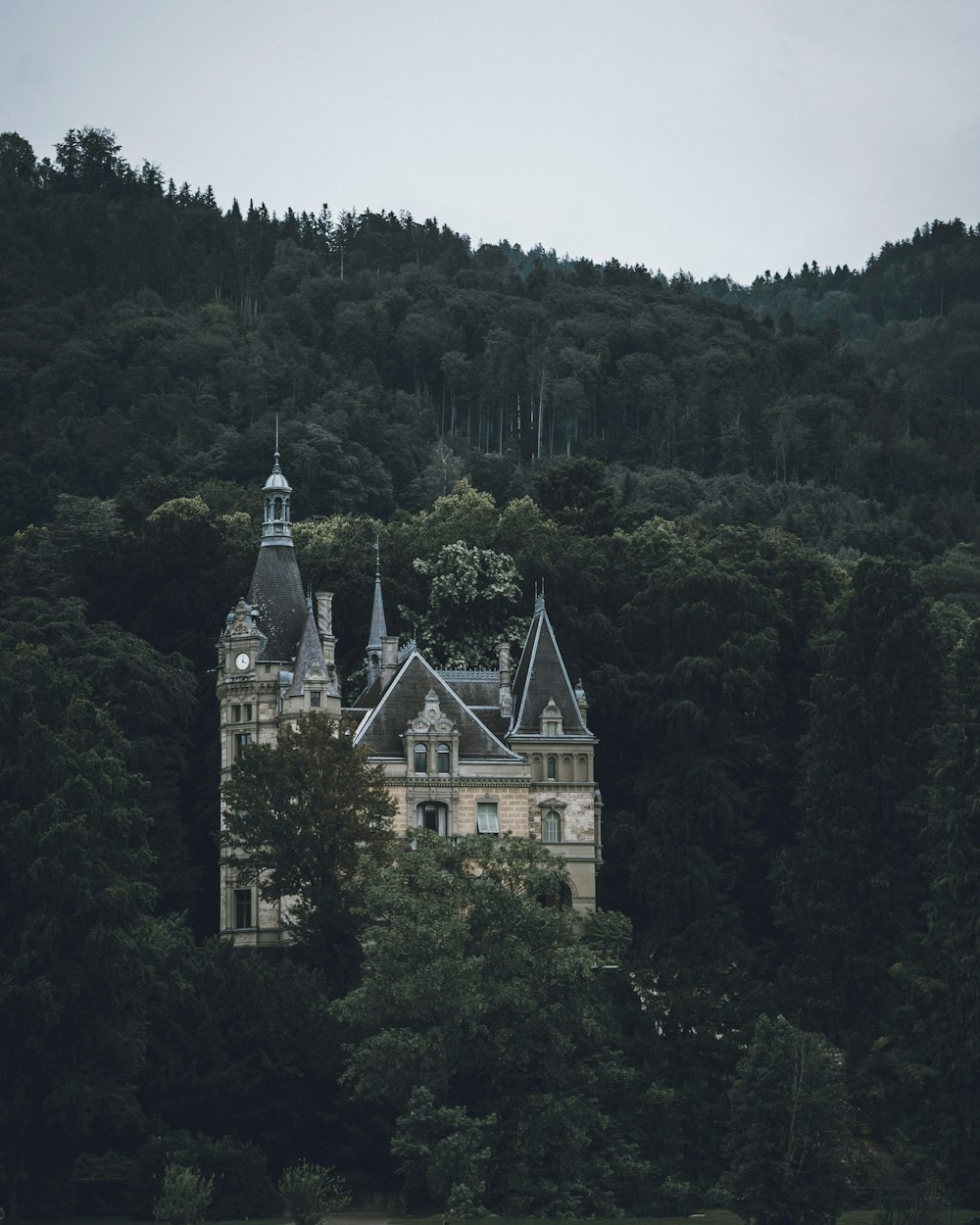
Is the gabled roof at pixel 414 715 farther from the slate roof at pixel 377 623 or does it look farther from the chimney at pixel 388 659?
the slate roof at pixel 377 623

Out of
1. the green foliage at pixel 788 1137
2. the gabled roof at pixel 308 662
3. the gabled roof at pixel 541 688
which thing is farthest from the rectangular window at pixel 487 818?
the green foliage at pixel 788 1137

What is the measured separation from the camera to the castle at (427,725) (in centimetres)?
9525

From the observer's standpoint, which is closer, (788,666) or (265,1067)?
(265,1067)

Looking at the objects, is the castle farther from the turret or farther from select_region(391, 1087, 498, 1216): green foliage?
select_region(391, 1087, 498, 1216): green foliage

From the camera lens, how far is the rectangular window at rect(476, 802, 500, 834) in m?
95.8

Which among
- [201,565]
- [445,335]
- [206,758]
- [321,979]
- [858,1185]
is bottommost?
[858,1185]

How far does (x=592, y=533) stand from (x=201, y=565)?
A: 1029 inches

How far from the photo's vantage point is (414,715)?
96.3 meters

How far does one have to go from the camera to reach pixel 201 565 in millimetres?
108250

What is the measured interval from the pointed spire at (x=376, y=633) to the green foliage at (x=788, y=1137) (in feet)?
103

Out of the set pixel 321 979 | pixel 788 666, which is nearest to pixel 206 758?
pixel 321 979

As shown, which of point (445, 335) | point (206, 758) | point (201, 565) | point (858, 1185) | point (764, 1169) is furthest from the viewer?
point (445, 335)

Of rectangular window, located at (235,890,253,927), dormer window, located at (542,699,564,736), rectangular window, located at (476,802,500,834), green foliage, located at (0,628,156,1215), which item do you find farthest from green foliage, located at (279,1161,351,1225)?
dormer window, located at (542,699,564,736)

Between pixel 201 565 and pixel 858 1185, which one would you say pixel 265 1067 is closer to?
pixel 858 1185
